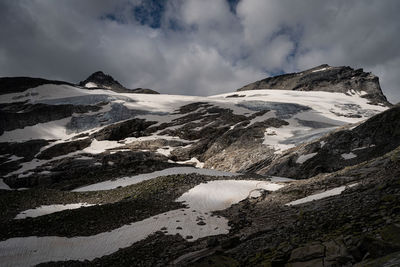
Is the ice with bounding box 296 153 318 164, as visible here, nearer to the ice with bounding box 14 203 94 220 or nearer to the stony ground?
the stony ground

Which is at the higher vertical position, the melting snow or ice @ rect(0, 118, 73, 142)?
ice @ rect(0, 118, 73, 142)

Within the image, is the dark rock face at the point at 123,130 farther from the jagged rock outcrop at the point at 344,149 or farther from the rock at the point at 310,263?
the rock at the point at 310,263

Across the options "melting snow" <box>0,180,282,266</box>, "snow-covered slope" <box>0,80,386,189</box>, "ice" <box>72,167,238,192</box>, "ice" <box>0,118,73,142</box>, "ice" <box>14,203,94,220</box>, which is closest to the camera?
"melting snow" <box>0,180,282,266</box>

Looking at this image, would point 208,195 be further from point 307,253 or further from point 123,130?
point 123,130

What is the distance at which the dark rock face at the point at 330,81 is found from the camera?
12431 centimetres

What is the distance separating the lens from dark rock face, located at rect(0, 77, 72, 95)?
97.8 metres

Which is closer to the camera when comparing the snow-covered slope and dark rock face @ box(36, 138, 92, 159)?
the snow-covered slope

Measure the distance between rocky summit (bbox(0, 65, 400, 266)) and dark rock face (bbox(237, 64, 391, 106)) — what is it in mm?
82423

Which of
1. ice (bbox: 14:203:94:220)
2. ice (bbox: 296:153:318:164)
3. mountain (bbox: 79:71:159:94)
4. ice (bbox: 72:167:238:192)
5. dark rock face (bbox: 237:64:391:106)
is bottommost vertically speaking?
ice (bbox: 14:203:94:220)

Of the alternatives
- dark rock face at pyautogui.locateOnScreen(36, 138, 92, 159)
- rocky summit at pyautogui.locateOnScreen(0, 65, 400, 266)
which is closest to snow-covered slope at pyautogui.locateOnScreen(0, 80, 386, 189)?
dark rock face at pyautogui.locateOnScreen(36, 138, 92, 159)

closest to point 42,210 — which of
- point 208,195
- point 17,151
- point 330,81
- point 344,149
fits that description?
point 208,195

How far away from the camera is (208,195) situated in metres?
17.7

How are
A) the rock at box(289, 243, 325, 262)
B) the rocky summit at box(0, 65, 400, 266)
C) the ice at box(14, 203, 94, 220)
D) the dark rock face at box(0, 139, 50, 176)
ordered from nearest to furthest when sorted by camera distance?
the rock at box(289, 243, 325, 262) → the rocky summit at box(0, 65, 400, 266) → the ice at box(14, 203, 94, 220) → the dark rock face at box(0, 139, 50, 176)

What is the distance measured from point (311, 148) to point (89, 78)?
178790mm
